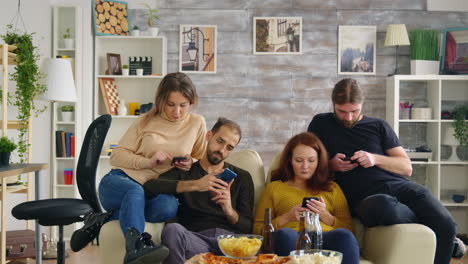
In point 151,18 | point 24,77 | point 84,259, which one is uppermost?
point 151,18

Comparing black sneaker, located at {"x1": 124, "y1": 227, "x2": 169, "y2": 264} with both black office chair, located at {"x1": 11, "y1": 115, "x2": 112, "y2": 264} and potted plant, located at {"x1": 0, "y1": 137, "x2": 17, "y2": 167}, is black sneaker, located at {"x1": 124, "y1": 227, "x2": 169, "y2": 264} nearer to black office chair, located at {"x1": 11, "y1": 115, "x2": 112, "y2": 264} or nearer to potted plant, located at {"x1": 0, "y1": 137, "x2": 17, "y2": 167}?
black office chair, located at {"x1": 11, "y1": 115, "x2": 112, "y2": 264}

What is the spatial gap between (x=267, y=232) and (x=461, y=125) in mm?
3581

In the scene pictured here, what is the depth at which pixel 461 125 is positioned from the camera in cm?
575

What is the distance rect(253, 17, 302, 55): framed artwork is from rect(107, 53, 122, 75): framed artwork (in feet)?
4.54

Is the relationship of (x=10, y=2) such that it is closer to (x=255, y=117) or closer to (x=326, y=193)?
(x=255, y=117)

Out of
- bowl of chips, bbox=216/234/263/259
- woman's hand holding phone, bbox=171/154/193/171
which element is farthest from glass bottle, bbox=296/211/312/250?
woman's hand holding phone, bbox=171/154/193/171

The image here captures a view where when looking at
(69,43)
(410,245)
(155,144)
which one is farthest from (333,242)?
(69,43)

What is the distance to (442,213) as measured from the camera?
3.12m

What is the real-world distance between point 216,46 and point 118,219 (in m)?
3.25

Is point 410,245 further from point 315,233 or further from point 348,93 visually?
point 348,93

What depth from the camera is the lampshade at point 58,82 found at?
5.30 m

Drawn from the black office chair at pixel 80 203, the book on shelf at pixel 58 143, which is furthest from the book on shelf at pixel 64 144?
the black office chair at pixel 80 203

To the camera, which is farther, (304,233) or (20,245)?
(20,245)

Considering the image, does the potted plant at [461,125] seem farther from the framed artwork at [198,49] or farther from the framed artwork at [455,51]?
the framed artwork at [198,49]
